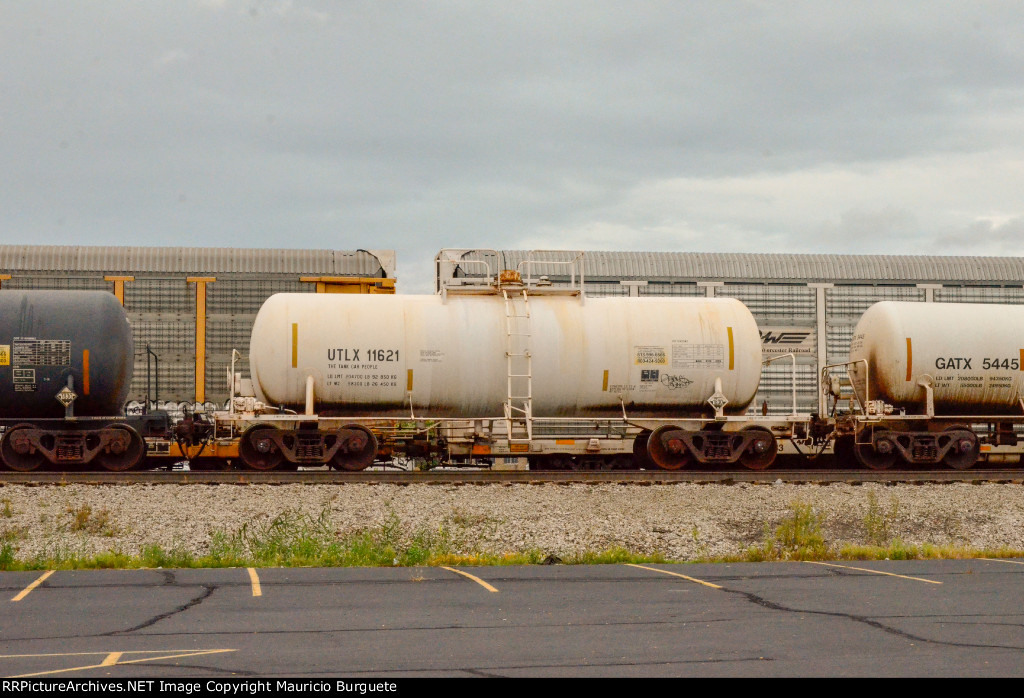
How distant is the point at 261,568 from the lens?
10562mm

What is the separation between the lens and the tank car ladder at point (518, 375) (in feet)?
58.2

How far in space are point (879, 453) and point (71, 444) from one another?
51.2 feet

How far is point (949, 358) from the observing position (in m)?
19.7

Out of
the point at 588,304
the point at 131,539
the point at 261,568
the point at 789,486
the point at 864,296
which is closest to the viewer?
the point at 261,568

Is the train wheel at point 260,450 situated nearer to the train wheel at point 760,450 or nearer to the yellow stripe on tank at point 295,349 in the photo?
the yellow stripe on tank at point 295,349

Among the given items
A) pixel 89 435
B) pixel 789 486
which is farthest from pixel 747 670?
pixel 89 435

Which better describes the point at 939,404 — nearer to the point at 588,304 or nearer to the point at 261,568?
the point at 588,304

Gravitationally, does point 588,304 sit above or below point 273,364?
above

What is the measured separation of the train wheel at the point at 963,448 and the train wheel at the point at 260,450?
1314 centimetres

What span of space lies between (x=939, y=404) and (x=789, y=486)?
18.9 feet

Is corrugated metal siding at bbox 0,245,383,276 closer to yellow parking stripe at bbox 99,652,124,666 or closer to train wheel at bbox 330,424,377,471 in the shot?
train wheel at bbox 330,424,377,471

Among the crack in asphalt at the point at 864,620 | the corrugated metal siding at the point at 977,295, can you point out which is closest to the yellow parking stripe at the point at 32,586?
the crack in asphalt at the point at 864,620

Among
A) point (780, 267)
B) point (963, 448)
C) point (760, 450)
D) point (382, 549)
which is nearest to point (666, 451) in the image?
point (760, 450)

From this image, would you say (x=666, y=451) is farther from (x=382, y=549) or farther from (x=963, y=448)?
(x=382, y=549)
